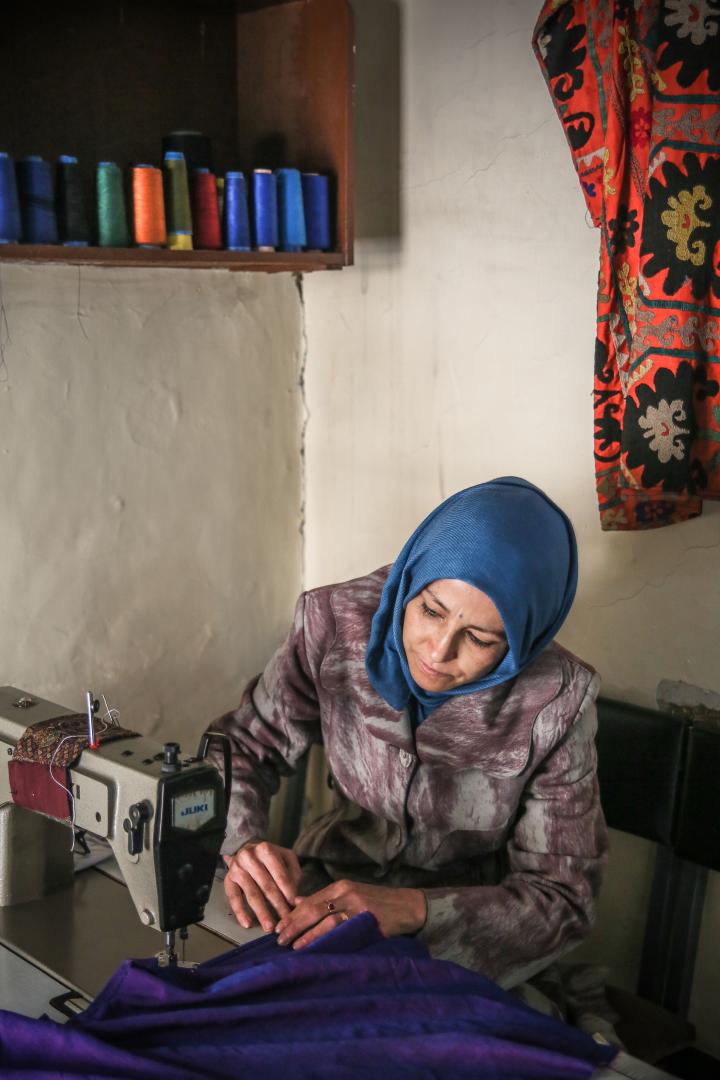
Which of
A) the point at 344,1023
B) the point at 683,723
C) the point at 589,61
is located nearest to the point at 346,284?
the point at 589,61

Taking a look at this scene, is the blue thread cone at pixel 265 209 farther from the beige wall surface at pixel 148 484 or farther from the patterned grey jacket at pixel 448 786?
the patterned grey jacket at pixel 448 786

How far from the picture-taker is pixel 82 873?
5.20 feet

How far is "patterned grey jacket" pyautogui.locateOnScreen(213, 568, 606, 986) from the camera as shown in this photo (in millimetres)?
1579

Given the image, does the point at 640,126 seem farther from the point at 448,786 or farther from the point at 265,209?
the point at 448,786

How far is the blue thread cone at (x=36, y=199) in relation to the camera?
194 cm

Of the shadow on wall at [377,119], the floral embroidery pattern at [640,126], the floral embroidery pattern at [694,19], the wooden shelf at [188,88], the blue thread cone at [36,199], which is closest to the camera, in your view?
the floral embroidery pattern at [694,19]

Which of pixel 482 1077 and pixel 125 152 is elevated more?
pixel 125 152

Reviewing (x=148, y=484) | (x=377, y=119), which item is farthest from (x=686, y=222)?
(x=148, y=484)

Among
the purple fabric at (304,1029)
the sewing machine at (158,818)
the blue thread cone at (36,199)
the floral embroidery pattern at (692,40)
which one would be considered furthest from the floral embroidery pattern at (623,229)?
the purple fabric at (304,1029)

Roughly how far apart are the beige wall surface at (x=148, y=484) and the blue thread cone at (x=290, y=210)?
0.27 meters

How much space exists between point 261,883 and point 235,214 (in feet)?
4.25

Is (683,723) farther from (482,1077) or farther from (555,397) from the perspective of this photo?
(482,1077)

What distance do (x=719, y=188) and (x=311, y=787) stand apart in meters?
1.74

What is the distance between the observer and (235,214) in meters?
2.20
